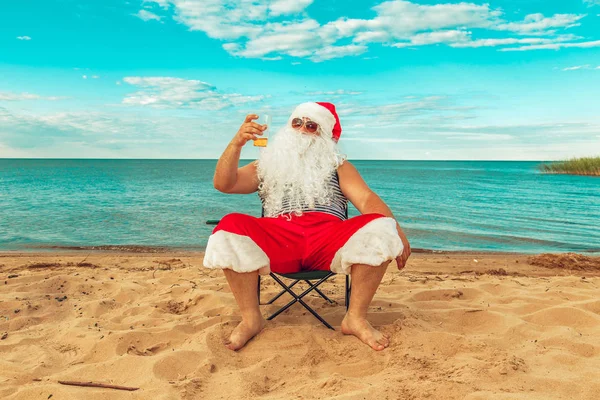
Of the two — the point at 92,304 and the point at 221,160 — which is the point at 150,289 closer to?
the point at 92,304

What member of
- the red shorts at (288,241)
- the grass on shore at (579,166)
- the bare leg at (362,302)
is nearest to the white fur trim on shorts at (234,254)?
the red shorts at (288,241)

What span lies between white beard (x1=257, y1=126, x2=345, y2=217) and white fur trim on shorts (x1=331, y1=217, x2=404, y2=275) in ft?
2.08

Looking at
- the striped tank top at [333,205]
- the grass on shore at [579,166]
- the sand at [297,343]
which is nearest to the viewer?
the sand at [297,343]

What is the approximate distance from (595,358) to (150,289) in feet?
11.8

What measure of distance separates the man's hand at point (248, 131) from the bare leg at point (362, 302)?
3.54 ft

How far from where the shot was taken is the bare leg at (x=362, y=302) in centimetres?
291

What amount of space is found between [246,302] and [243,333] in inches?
8.0

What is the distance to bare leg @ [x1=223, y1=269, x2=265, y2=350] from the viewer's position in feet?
9.85

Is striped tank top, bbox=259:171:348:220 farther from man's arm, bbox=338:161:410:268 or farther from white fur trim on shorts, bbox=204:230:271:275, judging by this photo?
white fur trim on shorts, bbox=204:230:271:275

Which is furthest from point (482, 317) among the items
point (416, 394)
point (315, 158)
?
point (315, 158)

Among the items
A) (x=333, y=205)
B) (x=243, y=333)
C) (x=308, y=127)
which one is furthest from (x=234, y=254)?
(x=308, y=127)

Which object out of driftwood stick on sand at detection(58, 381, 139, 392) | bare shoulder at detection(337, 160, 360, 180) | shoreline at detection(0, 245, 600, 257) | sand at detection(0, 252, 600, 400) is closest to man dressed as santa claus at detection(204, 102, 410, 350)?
bare shoulder at detection(337, 160, 360, 180)

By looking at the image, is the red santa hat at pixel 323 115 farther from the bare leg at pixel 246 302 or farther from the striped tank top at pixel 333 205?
the bare leg at pixel 246 302

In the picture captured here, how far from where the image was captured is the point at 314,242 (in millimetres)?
3234
